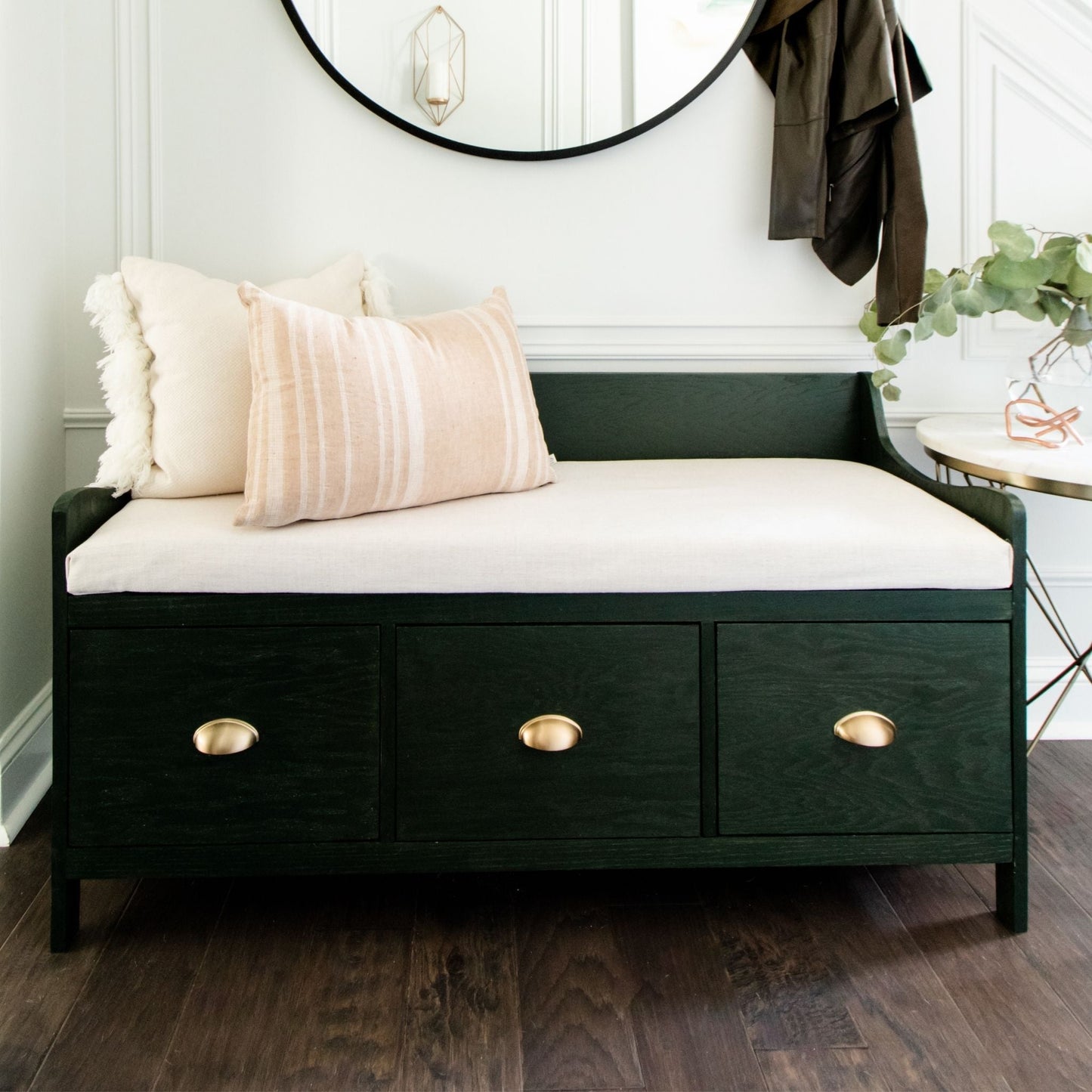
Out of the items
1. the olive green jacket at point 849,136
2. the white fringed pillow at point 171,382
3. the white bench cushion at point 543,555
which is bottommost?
the white bench cushion at point 543,555

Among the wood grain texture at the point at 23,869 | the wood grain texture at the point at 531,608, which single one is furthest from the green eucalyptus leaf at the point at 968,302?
the wood grain texture at the point at 23,869

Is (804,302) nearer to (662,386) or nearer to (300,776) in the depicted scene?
(662,386)

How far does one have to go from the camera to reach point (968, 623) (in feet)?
4.53

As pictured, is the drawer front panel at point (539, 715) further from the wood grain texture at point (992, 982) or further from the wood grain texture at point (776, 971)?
the wood grain texture at point (992, 982)

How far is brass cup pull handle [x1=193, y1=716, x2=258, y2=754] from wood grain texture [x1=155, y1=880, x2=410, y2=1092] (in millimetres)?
283

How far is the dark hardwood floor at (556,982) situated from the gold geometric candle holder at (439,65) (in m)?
1.39

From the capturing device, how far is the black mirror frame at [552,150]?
6.18ft

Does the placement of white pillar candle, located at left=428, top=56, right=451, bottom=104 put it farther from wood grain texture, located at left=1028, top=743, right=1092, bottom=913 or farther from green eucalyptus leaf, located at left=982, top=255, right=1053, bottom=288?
wood grain texture, located at left=1028, top=743, right=1092, bottom=913

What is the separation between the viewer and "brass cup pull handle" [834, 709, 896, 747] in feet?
4.50

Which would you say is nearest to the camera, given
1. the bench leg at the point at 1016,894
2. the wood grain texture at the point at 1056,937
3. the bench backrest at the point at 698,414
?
the wood grain texture at the point at 1056,937

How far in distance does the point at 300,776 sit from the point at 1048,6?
1952mm

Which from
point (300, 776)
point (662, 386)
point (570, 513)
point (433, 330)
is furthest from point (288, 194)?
point (300, 776)

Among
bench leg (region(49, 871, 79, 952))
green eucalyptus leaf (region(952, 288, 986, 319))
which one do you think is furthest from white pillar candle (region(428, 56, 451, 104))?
bench leg (region(49, 871, 79, 952))

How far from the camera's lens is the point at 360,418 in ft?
4.56
